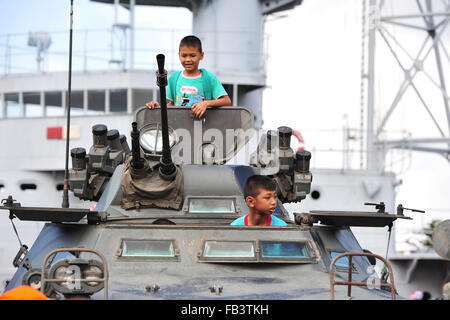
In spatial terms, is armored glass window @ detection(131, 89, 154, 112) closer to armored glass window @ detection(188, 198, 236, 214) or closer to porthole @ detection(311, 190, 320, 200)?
porthole @ detection(311, 190, 320, 200)

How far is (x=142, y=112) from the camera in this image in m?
11.4

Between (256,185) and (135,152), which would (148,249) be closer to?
(256,185)

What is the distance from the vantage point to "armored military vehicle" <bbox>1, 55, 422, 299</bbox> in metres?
7.33

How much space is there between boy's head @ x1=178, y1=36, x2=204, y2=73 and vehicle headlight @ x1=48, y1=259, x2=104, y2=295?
3.80m

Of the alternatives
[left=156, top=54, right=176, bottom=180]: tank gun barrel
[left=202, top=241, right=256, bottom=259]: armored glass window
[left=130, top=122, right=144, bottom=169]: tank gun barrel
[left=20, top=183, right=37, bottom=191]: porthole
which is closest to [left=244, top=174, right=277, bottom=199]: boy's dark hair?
[left=202, top=241, right=256, bottom=259]: armored glass window

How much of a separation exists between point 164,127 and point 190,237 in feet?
3.82

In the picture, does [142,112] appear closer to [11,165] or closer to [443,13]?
[11,165]

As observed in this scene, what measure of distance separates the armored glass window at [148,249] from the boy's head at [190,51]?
9.27 feet

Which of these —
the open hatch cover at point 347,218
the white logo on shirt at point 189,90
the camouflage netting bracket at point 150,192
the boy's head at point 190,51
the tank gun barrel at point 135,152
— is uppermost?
the boy's head at point 190,51

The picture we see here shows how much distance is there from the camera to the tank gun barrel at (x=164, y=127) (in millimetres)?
8539

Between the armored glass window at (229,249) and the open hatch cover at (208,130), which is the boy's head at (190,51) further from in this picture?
the armored glass window at (229,249)

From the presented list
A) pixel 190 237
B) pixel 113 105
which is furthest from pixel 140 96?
pixel 190 237

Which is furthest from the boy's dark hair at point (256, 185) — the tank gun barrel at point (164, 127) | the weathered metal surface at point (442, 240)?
the weathered metal surface at point (442, 240)
